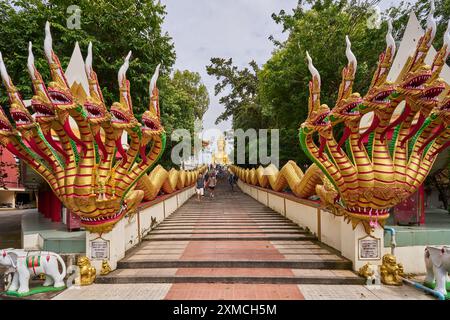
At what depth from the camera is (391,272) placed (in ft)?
18.2

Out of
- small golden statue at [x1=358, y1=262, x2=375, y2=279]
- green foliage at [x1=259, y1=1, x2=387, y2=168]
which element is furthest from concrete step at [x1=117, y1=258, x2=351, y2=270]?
green foliage at [x1=259, y1=1, x2=387, y2=168]

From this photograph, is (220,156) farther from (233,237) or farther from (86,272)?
(86,272)

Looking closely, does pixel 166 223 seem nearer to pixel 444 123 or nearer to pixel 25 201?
pixel 444 123

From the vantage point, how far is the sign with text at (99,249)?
6.05 metres

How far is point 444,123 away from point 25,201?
32.6 meters

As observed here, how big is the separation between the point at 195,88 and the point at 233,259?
27.4 metres

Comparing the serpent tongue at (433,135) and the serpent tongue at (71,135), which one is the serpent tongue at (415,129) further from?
the serpent tongue at (71,135)

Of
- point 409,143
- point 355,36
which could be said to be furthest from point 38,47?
point 355,36

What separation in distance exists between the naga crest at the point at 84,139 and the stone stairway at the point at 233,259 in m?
1.26

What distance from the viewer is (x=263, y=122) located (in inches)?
1013

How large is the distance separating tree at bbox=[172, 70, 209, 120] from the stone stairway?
21231 millimetres

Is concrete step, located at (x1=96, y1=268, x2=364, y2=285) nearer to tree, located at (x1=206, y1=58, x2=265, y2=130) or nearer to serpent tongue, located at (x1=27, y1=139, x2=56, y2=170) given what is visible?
serpent tongue, located at (x1=27, y1=139, x2=56, y2=170)

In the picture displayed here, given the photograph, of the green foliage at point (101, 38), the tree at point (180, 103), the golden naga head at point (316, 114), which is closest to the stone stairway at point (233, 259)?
the golden naga head at point (316, 114)

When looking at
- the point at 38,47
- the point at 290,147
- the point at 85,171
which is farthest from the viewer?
the point at 290,147
